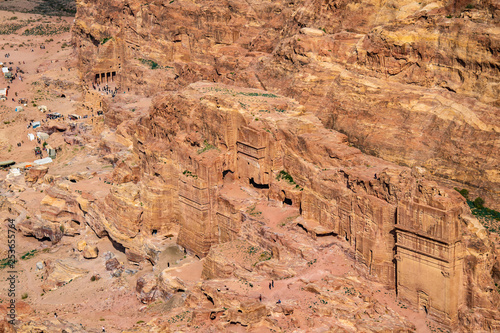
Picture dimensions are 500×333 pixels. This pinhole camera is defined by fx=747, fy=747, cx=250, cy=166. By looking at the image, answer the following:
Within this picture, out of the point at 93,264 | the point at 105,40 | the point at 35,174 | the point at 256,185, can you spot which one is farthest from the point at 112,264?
the point at 105,40

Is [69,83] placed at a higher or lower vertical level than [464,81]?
lower

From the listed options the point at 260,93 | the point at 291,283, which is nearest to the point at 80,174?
the point at 260,93

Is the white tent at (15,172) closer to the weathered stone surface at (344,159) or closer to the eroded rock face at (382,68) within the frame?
the weathered stone surface at (344,159)

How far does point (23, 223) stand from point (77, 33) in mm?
42259

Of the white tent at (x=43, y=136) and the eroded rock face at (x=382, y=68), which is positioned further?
the white tent at (x=43, y=136)

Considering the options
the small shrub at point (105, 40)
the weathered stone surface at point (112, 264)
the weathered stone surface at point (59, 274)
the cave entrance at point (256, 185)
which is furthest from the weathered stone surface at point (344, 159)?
the small shrub at point (105, 40)

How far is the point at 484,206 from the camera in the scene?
45656mm

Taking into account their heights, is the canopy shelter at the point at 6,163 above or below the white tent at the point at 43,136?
below

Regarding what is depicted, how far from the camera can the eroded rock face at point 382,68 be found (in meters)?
47.5

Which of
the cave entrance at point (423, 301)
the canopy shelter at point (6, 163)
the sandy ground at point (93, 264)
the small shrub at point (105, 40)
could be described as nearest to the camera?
the cave entrance at point (423, 301)

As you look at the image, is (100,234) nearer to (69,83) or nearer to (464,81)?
(464,81)

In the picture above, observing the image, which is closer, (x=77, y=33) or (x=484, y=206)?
(x=484, y=206)

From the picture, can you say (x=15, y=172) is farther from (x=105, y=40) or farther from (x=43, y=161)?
(x=105, y=40)

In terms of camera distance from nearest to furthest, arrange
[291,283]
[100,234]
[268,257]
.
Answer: [291,283], [268,257], [100,234]
